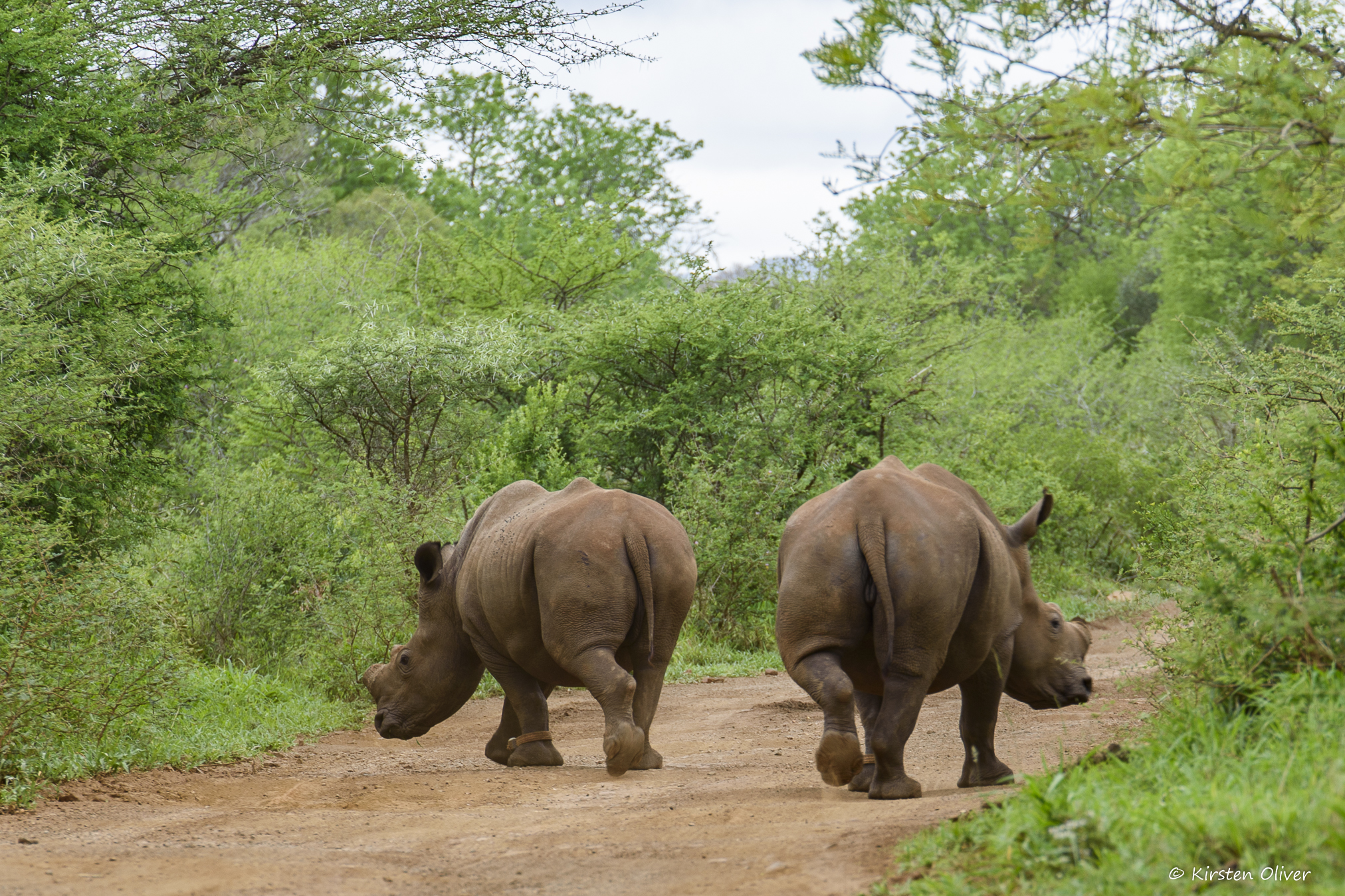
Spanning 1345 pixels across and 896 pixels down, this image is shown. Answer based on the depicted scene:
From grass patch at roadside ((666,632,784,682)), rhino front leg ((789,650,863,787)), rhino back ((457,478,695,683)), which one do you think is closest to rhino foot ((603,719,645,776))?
rhino back ((457,478,695,683))

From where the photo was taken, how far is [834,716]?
557 cm

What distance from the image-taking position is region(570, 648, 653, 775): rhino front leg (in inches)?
270

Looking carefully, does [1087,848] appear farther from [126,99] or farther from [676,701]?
[126,99]

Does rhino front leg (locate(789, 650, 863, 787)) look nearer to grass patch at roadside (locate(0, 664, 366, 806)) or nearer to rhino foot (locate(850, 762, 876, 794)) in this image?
rhino foot (locate(850, 762, 876, 794))

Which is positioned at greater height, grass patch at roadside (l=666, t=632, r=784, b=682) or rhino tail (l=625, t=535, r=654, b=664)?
rhino tail (l=625, t=535, r=654, b=664)

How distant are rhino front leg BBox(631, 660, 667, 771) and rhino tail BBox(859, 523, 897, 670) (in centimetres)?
203

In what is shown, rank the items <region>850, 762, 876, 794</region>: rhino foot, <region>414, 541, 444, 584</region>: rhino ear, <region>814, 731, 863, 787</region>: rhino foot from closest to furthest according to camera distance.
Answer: <region>814, 731, 863, 787</region>: rhino foot, <region>850, 762, 876, 794</region>: rhino foot, <region>414, 541, 444, 584</region>: rhino ear

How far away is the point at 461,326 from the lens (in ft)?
50.4

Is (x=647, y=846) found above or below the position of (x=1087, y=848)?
below

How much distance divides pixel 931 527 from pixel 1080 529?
14.6 metres

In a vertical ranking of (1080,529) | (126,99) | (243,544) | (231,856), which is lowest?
(1080,529)

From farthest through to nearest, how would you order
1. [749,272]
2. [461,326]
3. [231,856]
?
[749,272] → [461,326] → [231,856]

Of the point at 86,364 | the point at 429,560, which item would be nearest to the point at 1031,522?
the point at 429,560

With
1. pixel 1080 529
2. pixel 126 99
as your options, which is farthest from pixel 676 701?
pixel 1080 529
